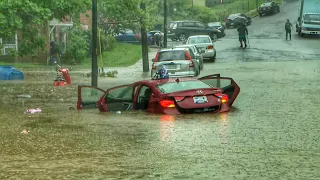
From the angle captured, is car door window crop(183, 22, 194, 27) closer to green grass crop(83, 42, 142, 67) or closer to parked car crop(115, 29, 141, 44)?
parked car crop(115, 29, 141, 44)

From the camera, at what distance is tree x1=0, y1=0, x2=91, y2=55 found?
22.0 meters

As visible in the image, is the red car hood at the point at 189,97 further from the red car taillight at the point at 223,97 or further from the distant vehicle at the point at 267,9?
the distant vehicle at the point at 267,9

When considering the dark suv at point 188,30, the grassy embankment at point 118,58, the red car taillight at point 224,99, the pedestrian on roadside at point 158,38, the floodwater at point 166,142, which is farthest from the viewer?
the dark suv at point 188,30

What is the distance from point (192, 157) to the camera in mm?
12320

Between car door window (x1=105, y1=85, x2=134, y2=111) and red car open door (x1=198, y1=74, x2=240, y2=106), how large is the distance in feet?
7.56

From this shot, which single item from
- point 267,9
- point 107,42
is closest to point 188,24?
point 107,42

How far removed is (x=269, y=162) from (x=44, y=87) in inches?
789

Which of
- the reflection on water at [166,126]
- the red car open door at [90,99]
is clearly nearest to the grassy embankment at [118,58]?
the red car open door at [90,99]

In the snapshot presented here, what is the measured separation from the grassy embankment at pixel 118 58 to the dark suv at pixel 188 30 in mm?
6968

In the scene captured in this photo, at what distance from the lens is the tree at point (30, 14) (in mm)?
22016

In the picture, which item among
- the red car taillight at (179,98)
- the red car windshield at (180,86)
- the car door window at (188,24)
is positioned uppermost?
the car door window at (188,24)

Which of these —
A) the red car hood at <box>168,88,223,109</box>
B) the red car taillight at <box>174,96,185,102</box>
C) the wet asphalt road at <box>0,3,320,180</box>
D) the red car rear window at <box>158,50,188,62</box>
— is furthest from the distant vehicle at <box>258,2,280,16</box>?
the red car taillight at <box>174,96,185,102</box>

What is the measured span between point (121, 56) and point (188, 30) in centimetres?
1343

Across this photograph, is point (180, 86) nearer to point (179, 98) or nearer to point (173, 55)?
point (179, 98)
